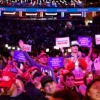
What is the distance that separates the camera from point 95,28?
121 feet

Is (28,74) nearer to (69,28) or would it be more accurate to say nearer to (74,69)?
(74,69)

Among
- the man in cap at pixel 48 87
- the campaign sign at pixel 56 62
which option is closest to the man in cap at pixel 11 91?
the man in cap at pixel 48 87

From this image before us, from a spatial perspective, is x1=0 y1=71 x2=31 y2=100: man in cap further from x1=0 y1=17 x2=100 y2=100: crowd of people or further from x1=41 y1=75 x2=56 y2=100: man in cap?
x1=41 y1=75 x2=56 y2=100: man in cap

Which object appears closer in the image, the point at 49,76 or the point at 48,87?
the point at 48,87

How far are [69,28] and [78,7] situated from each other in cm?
336

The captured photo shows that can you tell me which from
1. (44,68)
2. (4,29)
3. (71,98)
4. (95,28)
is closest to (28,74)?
(44,68)

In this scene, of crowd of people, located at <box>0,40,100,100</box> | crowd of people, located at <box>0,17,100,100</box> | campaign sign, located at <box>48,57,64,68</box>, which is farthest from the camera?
campaign sign, located at <box>48,57,64,68</box>

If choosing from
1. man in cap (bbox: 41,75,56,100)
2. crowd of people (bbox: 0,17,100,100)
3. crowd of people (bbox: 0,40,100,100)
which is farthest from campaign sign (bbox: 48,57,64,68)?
man in cap (bbox: 41,75,56,100)

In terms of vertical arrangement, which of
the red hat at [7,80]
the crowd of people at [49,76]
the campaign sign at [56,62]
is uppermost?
the red hat at [7,80]

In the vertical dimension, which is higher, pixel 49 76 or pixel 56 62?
pixel 49 76

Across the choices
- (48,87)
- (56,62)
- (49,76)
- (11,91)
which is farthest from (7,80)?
(56,62)

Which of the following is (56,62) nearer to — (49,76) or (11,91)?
(49,76)

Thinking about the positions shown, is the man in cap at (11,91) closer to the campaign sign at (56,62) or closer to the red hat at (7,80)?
the red hat at (7,80)

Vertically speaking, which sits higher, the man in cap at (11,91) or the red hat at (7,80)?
the red hat at (7,80)
